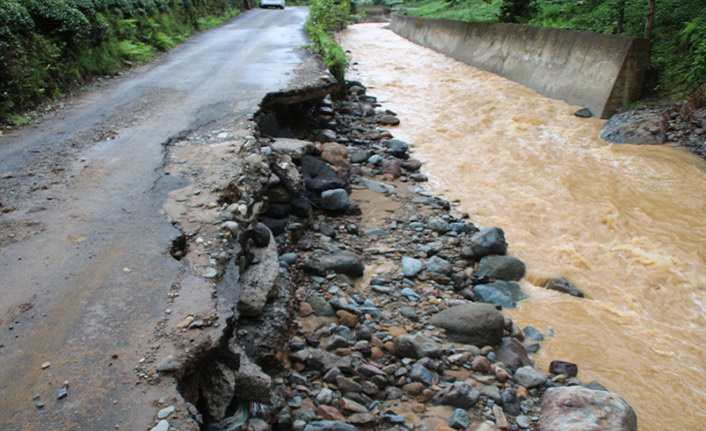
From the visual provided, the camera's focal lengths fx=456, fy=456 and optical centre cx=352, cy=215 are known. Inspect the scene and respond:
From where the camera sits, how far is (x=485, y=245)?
19.3 ft

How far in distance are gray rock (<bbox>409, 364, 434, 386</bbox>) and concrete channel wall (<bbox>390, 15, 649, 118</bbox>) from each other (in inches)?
346

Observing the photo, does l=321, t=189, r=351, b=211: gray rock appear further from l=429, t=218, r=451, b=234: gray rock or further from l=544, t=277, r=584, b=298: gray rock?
l=544, t=277, r=584, b=298: gray rock

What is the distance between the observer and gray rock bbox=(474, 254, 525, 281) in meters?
5.55

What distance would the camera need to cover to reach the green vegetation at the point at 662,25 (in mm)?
9406

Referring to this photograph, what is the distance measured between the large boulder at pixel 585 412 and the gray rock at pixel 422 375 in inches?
35.1

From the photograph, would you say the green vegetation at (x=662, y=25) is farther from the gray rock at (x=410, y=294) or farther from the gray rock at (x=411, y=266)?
the gray rock at (x=410, y=294)

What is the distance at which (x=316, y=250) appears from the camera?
5.79m

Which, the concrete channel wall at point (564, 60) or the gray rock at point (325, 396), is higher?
the concrete channel wall at point (564, 60)

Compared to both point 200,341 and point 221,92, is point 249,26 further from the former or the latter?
point 200,341

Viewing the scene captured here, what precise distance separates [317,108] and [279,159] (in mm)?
4227

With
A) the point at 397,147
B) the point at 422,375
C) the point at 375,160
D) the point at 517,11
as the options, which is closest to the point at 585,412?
the point at 422,375

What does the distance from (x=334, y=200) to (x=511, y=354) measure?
3.45 meters

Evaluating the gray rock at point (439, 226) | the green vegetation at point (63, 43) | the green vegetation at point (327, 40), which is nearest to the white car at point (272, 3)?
the green vegetation at point (327, 40)

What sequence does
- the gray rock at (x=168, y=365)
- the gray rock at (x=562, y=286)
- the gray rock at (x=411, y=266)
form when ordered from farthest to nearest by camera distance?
the gray rock at (x=411, y=266) → the gray rock at (x=562, y=286) → the gray rock at (x=168, y=365)
